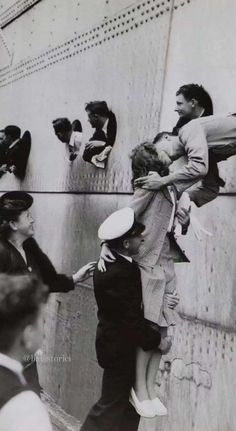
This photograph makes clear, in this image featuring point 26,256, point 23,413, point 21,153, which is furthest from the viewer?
point 21,153

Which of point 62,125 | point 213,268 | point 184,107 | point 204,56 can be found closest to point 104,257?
point 213,268

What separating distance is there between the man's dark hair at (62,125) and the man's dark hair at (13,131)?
0.44m

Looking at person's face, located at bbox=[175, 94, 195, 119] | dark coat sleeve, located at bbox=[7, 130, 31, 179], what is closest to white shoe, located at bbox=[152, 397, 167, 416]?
person's face, located at bbox=[175, 94, 195, 119]

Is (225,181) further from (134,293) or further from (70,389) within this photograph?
(70,389)

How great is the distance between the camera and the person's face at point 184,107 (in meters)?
3.04

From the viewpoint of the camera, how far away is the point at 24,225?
387 cm

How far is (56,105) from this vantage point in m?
4.03

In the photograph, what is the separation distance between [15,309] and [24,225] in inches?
35.2

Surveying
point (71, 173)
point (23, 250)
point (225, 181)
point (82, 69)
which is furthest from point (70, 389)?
point (82, 69)

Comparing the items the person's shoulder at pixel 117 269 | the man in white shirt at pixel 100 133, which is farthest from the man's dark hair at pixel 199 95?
the person's shoulder at pixel 117 269

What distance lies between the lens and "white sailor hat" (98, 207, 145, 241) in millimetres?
3224

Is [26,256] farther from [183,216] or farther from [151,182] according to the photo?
[183,216]

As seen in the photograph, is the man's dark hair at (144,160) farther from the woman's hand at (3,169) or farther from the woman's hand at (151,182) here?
the woman's hand at (3,169)

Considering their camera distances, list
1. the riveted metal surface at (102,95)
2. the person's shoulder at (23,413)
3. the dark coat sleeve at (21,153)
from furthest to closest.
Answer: the dark coat sleeve at (21,153) < the riveted metal surface at (102,95) < the person's shoulder at (23,413)
